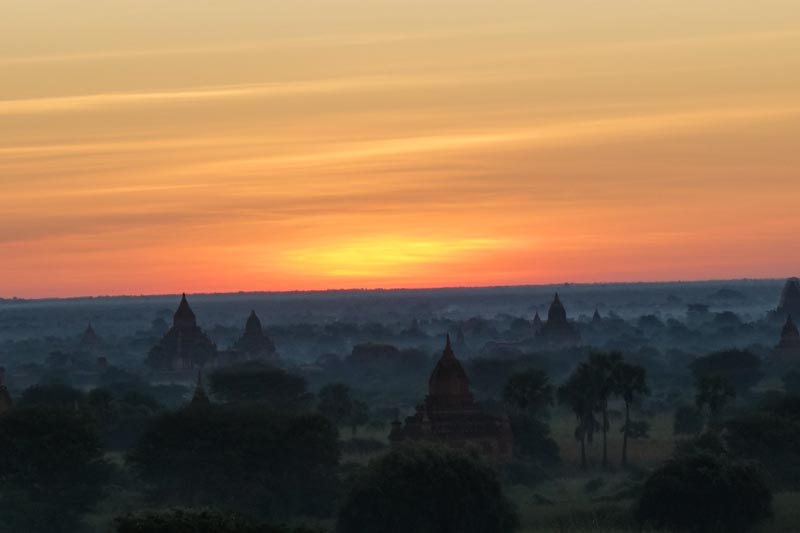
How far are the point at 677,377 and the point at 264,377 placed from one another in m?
48.4

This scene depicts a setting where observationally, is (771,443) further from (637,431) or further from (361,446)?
(361,446)

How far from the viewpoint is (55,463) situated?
7694cm

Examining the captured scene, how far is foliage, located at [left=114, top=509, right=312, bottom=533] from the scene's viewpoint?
149 ft

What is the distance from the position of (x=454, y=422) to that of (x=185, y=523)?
42.8 m

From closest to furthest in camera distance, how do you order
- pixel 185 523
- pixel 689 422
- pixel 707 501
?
pixel 185 523
pixel 707 501
pixel 689 422

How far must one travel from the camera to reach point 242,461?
79000 millimetres

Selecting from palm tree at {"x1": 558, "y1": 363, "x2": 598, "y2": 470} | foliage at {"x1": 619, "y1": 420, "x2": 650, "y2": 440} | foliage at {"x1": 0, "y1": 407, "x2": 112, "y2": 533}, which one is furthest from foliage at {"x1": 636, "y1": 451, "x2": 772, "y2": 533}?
foliage at {"x1": 619, "y1": 420, "x2": 650, "y2": 440}

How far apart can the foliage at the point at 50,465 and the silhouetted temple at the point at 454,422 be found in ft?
44.6

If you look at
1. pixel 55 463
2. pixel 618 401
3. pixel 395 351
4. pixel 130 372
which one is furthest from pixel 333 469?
pixel 395 351

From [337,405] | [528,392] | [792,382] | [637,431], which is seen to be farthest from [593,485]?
[792,382]

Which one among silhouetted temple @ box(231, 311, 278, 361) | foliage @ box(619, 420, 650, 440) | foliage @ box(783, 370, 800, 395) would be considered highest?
silhouetted temple @ box(231, 311, 278, 361)

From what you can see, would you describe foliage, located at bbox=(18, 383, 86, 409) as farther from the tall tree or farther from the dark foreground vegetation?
the tall tree

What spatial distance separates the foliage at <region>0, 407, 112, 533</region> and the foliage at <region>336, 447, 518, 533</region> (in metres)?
10.8

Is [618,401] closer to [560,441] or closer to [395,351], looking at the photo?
[560,441]
